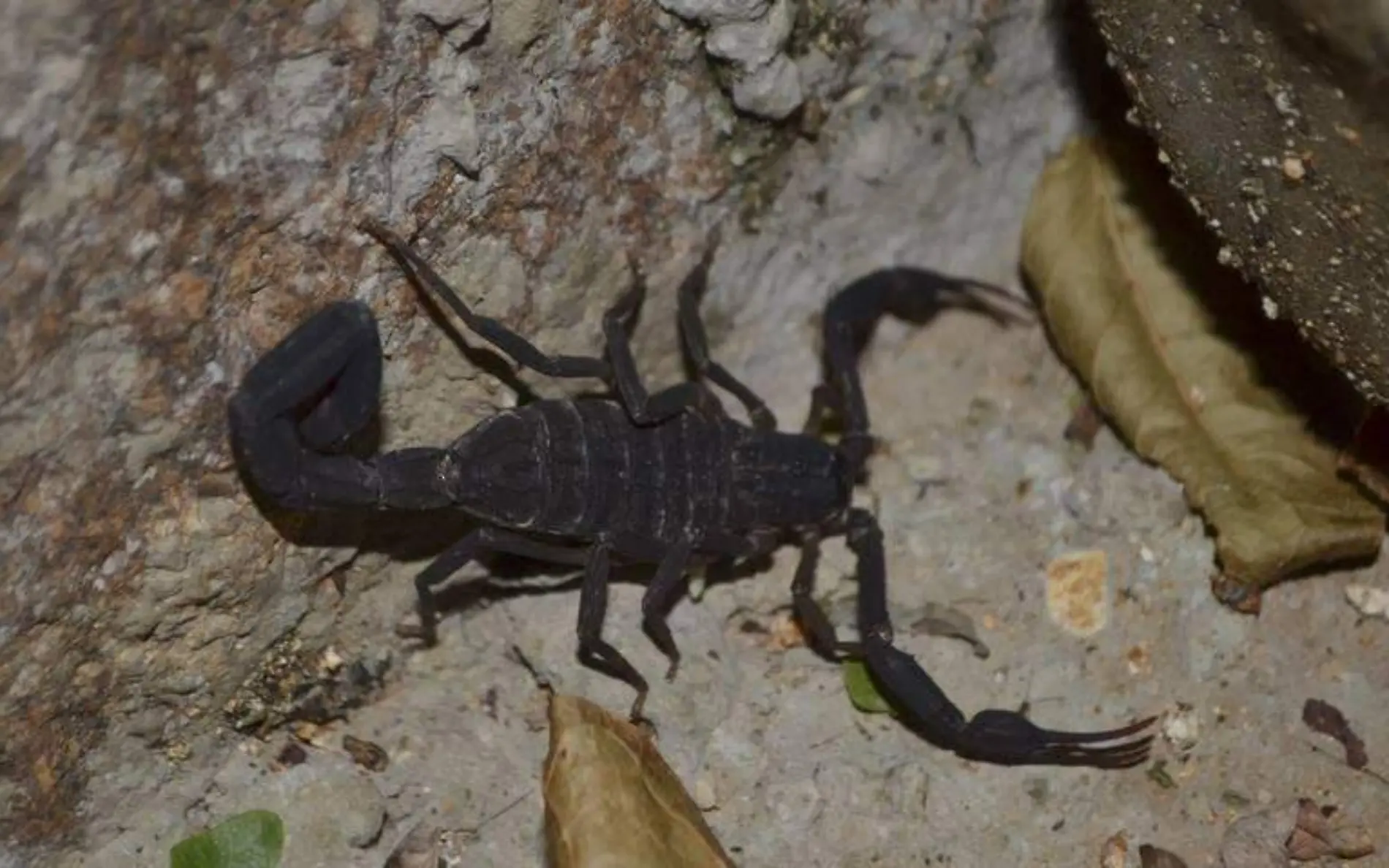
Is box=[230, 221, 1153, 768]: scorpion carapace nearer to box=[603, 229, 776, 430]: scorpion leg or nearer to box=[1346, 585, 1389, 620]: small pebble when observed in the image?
box=[603, 229, 776, 430]: scorpion leg

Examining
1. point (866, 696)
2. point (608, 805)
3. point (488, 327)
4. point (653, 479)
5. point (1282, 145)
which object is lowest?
point (866, 696)

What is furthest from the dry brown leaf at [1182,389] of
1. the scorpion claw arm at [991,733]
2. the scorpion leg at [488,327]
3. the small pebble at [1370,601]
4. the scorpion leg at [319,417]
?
the scorpion leg at [319,417]

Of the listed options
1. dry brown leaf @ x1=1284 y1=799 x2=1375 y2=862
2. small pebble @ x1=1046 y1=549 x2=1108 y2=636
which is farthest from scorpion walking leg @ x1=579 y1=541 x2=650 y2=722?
dry brown leaf @ x1=1284 y1=799 x2=1375 y2=862

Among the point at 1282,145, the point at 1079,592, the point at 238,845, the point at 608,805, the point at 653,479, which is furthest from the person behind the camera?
the point at 1079,592

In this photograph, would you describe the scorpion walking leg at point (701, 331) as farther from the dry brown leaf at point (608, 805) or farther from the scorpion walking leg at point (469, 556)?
the dry brown leaf at point (608, 805)

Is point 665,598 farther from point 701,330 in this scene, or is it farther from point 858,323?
point 858,323

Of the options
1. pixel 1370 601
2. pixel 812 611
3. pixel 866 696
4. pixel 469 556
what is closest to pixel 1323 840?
pixel 1370 601

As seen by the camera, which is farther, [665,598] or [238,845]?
[665,598]
